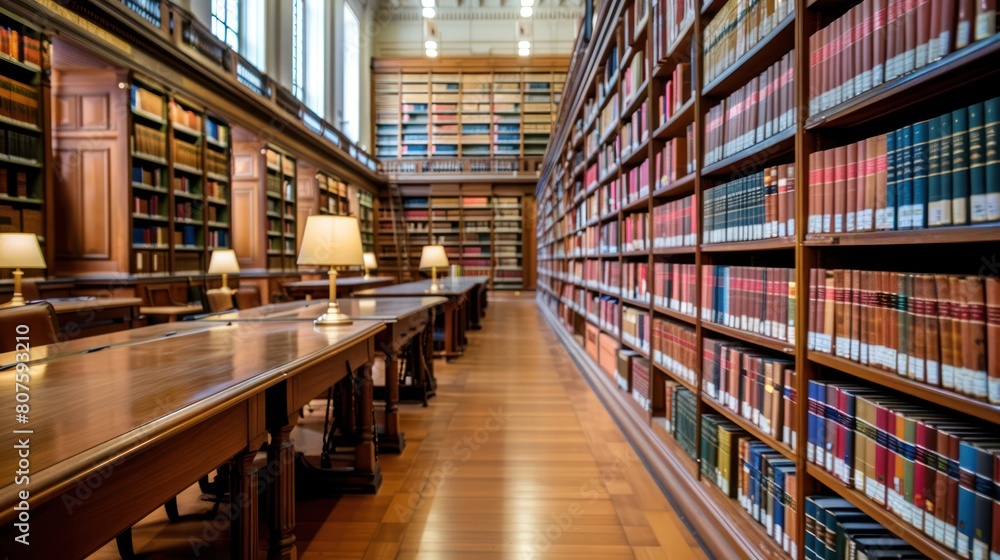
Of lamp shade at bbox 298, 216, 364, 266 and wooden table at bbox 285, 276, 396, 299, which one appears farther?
wooden table at bbox 285, 276, 396, 299

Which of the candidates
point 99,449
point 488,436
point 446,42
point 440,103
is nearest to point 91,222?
point 488,436

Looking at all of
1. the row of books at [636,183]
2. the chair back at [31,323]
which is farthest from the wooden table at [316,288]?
the chair back at [31,323]

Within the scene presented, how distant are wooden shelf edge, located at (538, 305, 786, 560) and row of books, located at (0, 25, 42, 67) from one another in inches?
199

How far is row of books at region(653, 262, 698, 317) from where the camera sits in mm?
2256

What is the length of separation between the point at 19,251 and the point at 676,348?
366 centimetres

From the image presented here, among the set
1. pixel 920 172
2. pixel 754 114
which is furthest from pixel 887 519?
pixel 754 114

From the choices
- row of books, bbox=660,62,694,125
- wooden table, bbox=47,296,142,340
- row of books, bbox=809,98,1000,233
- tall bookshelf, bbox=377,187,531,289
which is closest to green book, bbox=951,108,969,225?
row of books, bbox=809,98,1000,233

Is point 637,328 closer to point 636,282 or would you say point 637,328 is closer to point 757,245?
point 636,282

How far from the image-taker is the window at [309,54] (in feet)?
32.7

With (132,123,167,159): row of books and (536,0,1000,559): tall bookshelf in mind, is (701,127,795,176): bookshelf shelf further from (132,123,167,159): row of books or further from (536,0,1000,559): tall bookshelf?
(132,123,167,159): row of books

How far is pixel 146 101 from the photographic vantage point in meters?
5.29

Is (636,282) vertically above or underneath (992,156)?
underneath

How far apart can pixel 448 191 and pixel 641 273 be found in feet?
37.1

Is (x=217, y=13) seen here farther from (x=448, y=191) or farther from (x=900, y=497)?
(x=900, y=497)
